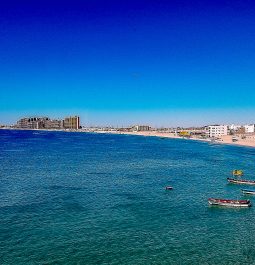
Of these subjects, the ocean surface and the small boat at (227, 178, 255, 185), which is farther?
the small boat at (227, 178, 255, 185)

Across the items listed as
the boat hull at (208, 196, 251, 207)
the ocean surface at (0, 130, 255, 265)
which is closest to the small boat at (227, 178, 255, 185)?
the ocean surface at (0, 130, 255, 265)

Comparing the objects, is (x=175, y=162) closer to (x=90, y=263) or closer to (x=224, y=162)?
(x=224, y=162)

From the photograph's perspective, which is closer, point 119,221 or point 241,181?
point 119,221

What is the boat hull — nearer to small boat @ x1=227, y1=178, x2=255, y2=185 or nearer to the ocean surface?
the ocean surface

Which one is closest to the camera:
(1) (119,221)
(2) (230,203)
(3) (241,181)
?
(1) (119,221)

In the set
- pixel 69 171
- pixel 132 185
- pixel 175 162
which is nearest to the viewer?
pixel 132 185

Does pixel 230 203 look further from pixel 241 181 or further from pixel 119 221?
pixel 241 181

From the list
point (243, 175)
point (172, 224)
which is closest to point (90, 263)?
point (172, 224)

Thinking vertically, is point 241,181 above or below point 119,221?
above

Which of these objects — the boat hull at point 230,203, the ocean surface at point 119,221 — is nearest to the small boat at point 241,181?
the ocean surface at point 119,221

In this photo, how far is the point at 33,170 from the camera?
370ft

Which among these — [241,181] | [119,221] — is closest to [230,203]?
[119,221]

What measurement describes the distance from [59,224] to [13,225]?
6881 mm

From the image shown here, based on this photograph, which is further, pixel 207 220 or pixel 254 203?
pixel 254 203
